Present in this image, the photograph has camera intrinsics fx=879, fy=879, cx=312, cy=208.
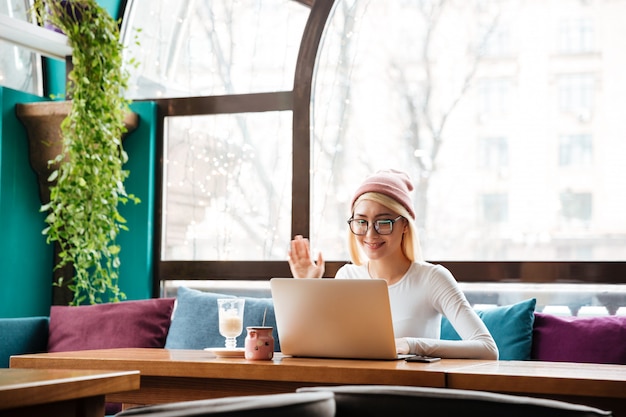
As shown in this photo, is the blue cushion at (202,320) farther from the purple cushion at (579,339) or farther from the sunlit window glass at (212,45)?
the sunlit window glass at (212,45)

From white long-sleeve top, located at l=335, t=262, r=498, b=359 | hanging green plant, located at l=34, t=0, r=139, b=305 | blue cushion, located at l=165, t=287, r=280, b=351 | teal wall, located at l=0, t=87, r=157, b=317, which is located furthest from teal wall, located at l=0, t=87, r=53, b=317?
white long-sleeve top, located at l=335, t=262, r=498, b=359

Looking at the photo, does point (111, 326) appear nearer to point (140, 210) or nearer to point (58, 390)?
point (140, 210)

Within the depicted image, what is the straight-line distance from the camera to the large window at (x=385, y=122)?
3.93 m

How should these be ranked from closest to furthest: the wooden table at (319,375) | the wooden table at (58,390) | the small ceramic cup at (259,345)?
1. the wooden table at (58,390)
2. the wooden table at (319,375)
3. the small ceramic cup at (259,345)

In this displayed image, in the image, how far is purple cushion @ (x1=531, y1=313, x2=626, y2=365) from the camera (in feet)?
10.5

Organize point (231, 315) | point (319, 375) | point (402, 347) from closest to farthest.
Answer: point (319, 375)
point (402, 347)
point (231, 315)

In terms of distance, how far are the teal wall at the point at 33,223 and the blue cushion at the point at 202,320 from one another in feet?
2.15

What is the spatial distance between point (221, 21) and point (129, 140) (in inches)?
31.3

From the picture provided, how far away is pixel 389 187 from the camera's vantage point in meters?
3.13

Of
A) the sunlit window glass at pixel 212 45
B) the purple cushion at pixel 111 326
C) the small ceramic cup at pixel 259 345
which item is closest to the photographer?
the small ceramic cup at pixel 259 345

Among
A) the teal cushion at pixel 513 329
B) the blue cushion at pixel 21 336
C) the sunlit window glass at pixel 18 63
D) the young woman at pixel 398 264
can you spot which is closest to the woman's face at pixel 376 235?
the young woman at pixel 398 264

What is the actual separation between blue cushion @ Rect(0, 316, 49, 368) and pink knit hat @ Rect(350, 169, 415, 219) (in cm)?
166

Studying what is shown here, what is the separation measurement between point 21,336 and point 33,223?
843mm

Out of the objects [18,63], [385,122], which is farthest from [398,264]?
[18,63]
